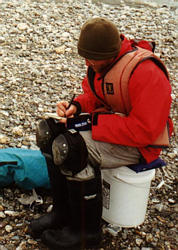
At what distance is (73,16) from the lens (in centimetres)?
738

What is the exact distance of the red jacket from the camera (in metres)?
2.43

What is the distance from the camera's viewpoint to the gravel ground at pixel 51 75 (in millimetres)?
3201

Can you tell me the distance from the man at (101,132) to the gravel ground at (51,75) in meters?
0.32

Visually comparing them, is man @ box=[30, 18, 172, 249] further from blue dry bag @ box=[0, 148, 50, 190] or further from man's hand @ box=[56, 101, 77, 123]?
blue dry bag @ box=[0, 148, 50, 190]

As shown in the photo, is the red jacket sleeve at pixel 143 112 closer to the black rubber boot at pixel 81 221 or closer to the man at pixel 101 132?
the man at pixel 101 132

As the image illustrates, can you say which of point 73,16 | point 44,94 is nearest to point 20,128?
point 44,94

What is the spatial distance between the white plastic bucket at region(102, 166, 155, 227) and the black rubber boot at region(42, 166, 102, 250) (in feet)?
0.76

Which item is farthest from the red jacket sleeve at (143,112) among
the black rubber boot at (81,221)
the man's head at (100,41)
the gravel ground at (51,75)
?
the gravel ground at (51,75)

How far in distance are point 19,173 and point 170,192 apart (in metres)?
1.41

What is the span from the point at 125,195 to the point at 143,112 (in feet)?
2.76

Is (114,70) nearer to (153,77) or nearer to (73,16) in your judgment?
(153,77)

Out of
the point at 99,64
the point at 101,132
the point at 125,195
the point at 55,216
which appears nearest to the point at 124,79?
the point at 99,64

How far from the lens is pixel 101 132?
261cm

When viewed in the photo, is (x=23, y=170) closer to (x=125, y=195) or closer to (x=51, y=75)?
(x=125, y=195)
